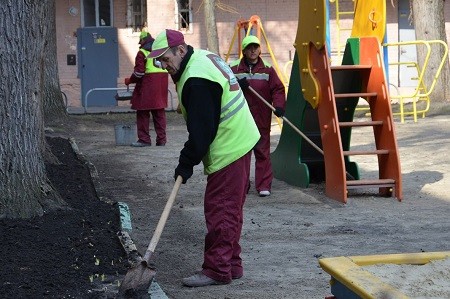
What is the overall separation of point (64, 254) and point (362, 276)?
2864mm

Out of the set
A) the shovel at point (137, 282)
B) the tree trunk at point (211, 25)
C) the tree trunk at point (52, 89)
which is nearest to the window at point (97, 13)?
the tree trunk at point (211, 25)

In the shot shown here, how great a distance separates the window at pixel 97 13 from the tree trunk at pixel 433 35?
9603 millimetres

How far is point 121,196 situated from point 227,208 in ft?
13.9

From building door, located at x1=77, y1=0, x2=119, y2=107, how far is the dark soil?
783 inches

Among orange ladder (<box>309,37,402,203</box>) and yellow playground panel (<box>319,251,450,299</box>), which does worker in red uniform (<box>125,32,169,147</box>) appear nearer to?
orange ladder (<box>309,37,402,203</box>)

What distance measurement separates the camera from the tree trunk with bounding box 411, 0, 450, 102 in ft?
73.9

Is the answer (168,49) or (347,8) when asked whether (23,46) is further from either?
(347,8)

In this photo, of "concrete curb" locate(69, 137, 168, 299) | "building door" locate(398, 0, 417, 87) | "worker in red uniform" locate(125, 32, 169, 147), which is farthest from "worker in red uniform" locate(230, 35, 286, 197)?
"building door" locate(398, 0, 417, 87)

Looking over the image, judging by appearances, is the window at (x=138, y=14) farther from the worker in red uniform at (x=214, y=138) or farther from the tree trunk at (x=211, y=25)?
the worker in red uniform at (x=214, y=138)

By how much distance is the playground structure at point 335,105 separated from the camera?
10219mm

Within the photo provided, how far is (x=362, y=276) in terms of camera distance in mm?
4441

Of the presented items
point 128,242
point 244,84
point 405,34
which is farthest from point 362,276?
point 405,34

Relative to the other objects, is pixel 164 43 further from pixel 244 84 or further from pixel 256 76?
pixel 256 76

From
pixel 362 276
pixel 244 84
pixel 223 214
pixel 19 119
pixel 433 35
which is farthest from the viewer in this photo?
pixel 433 35
